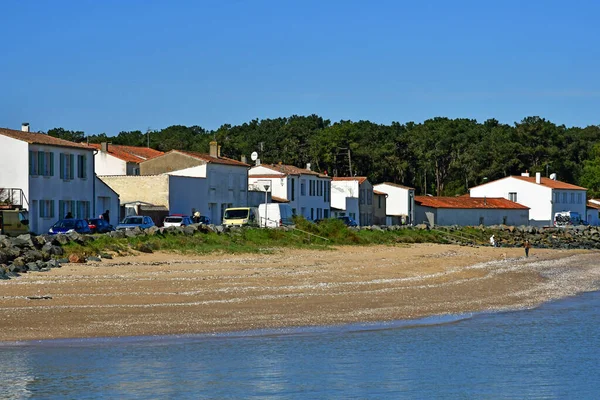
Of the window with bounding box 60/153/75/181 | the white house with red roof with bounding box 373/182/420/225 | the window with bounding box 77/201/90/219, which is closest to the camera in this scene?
the window with bounding box 60/153/75/181

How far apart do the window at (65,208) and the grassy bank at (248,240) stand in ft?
38.3

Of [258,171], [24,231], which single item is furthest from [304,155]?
[24,231]

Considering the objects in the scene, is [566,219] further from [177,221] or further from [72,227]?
[72,227]

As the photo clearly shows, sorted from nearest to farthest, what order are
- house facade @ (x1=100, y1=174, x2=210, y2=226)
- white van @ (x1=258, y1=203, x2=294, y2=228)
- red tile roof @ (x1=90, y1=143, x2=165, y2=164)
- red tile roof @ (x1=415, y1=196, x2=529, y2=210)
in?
white van @ (x1=258, y1=203, x2=294, y2=228), house facade @ (x1=100, y1=174, x2=210, y2=226), red tile roof @ (x1=90, y1=143, x2=165, y2=164), red tile roof @ (x1=415, y1=196, x2=529, y2=210)

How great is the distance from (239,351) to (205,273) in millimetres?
13313

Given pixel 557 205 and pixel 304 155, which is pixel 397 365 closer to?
pixel 557 205

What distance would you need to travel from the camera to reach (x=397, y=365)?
20.2 metres

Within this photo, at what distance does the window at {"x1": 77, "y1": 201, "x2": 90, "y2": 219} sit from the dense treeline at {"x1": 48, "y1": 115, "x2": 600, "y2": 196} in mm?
60042

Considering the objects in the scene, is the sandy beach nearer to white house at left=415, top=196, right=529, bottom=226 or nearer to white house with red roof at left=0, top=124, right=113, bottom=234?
white house with red roof at left=0, top=124, right=113, bottom=234

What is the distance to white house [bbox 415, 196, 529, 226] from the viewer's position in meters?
98.6

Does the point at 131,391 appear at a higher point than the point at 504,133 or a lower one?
lower

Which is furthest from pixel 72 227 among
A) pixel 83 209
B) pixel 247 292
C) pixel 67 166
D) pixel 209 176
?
pixel 209 176

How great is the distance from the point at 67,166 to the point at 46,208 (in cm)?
339

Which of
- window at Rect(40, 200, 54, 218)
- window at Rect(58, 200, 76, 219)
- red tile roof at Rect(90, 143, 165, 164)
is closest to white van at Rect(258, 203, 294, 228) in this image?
window at Rect(58, 200, 76, 219)
